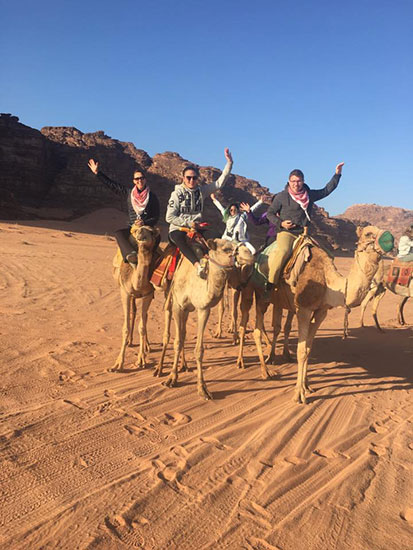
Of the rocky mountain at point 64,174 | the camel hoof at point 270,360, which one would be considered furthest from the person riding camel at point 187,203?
the rocky mountain at point 64,174

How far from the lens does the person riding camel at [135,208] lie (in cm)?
654

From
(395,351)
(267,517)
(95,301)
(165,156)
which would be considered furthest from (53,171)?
(267,517)

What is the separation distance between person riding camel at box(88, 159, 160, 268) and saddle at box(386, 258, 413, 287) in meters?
7.96

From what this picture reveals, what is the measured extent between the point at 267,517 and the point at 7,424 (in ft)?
9.88

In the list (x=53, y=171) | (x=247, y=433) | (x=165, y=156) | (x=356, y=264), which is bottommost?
(x=247, y=433)

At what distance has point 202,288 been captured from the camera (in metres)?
5.59

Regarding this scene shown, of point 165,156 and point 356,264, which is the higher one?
point 165,156

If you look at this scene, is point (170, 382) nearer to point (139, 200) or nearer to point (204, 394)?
point (204, 394)

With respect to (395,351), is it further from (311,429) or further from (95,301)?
(95,301)

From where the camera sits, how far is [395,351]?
9.49 metres

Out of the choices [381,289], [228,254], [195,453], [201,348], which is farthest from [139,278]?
[381,289]

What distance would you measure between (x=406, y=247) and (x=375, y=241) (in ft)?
22.8

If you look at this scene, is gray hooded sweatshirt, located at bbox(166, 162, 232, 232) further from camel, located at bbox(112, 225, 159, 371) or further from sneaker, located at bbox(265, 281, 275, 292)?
sneaker, located at bbox(265, 281, 275, 292)

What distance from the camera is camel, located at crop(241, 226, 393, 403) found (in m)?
5.60
